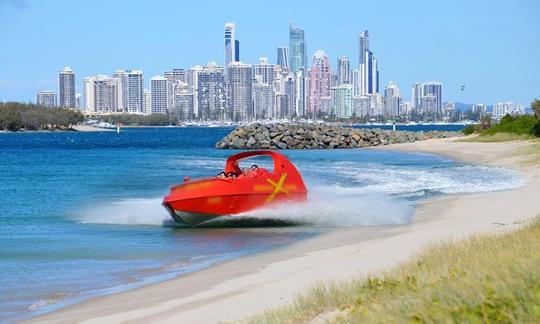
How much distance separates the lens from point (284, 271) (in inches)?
586

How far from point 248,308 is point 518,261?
3.65 meters

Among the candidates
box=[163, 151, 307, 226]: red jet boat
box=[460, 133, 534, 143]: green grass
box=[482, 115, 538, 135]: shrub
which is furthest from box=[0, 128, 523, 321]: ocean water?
box=[482, 115, 538, 135]: shrub

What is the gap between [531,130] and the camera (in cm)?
7650

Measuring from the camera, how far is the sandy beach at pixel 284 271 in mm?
11883

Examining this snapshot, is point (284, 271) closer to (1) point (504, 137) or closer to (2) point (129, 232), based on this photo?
(2) point (129, 232)

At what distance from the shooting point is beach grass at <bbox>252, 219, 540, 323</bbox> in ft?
23.1

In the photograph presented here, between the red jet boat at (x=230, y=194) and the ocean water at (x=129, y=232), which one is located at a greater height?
the red jet boat at (x=230, y=194)

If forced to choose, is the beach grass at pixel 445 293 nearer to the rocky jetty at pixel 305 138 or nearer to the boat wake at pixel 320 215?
the boat wake at pixel 320 215

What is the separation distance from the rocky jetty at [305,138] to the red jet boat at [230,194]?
71348 mm

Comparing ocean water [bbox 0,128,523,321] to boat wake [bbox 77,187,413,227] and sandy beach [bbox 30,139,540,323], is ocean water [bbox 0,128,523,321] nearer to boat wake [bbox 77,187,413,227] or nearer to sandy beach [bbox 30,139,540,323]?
boat wake [bbox 77,187,413,227]

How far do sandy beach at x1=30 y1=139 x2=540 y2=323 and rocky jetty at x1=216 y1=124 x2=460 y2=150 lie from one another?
71.2m

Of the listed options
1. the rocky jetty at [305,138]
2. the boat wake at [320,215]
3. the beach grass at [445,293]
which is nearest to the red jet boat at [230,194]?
the boat wake at [320,215]

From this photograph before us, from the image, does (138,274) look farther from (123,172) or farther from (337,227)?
(123,172)

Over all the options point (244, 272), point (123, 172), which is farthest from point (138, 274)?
point (123, 172)
